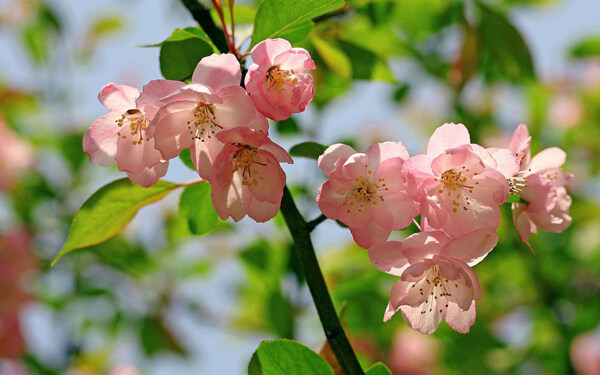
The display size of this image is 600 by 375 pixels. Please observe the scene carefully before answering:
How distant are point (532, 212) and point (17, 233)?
214cm

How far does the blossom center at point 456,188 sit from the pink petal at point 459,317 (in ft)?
0.55

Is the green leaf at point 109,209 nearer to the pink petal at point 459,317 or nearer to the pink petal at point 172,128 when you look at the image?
the pink petal at point 172,128

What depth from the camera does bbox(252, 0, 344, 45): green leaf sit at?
875 millimetres

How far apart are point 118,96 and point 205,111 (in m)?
0.13

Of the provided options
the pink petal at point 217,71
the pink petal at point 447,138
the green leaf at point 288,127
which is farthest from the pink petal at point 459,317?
the green leaf at point 288,127

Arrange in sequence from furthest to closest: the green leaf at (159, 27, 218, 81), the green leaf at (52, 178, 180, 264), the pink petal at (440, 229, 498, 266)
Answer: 1. the green leaf at (52, 178, 180, 264)
2. the green leaf at (159, 27, 218, 81)
3. the pink petal at (440, 229, 498, 266)

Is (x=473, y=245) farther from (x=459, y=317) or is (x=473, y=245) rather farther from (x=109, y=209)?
(x=109, y=209)

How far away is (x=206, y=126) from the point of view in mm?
830

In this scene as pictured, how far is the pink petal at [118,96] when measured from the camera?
83cm

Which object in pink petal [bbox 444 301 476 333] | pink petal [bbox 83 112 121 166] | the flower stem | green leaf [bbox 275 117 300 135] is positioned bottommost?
green leaf [bbox 275 117 300 135]

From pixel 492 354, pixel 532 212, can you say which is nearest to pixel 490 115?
pixel 492 354

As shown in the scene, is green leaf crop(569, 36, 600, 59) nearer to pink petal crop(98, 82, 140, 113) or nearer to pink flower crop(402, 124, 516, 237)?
pink flower crop(402, 124, 516, 237)

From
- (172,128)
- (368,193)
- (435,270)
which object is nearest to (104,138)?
(172,128)

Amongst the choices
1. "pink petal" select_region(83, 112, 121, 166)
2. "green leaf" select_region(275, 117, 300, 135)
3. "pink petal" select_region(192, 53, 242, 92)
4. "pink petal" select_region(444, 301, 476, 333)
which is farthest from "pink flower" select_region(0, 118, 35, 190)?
"pink petal" select_region(444, 301, 476, 333)
